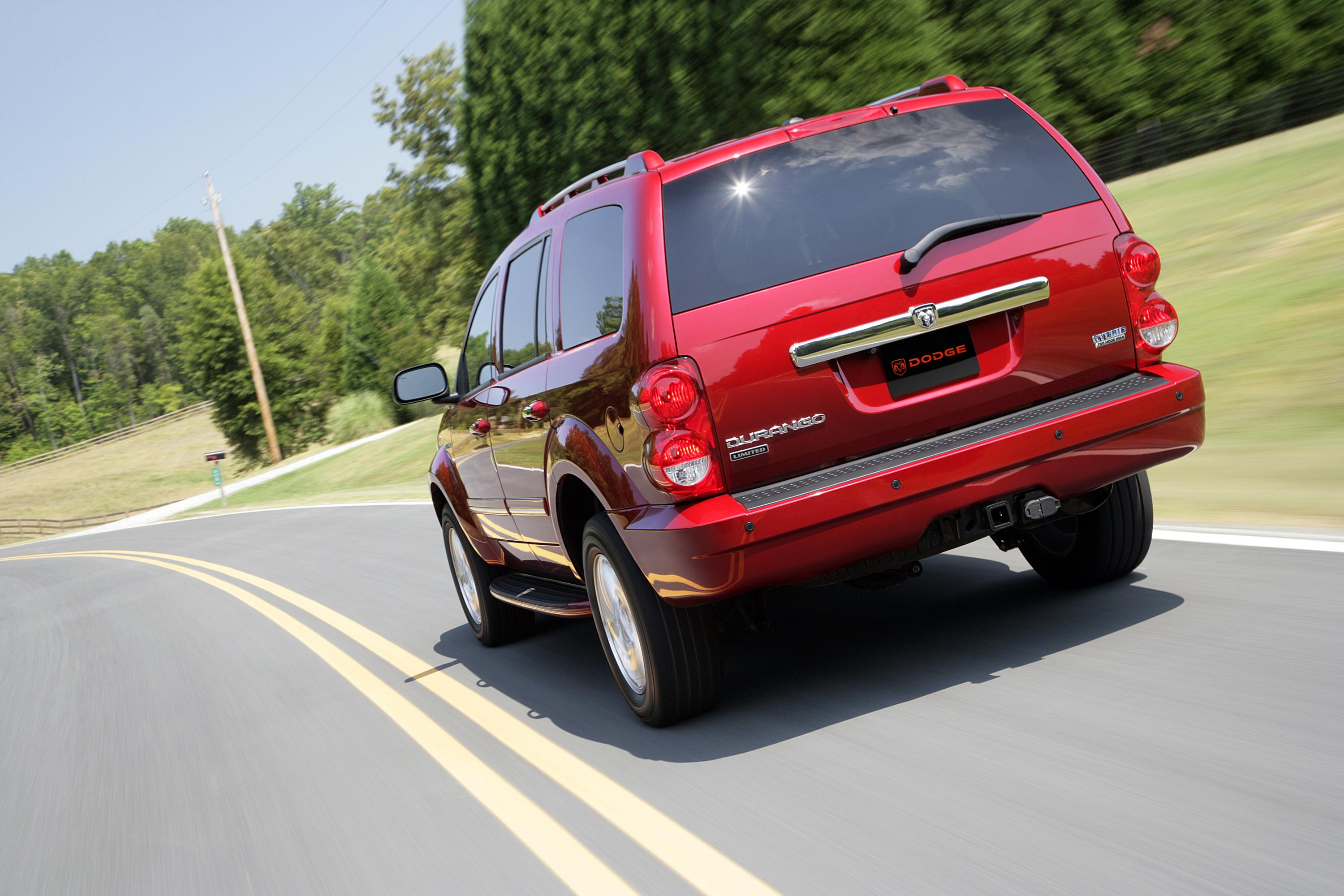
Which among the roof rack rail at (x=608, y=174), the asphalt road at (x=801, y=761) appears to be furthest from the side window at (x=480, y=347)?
the asphalt road at (x=801, y=761)

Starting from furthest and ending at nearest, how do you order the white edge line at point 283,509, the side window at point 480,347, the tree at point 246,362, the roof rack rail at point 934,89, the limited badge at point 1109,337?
the tree at point 246,362 < the white edge line at point 283,509 < the side window at point 480,347 < the roof rack rail at point 934,89 < the limited badge at point 1109,337

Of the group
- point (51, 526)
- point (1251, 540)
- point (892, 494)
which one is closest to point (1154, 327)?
point (892, 494)

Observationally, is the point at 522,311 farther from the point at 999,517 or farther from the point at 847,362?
the point at 999,517

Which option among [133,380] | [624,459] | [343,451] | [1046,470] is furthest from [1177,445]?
[133,380]

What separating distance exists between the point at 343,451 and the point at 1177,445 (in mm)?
41413

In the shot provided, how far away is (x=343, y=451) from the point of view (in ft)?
144

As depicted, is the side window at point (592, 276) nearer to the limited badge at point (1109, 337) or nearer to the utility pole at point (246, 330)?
the limited badge at point (1109, 337)

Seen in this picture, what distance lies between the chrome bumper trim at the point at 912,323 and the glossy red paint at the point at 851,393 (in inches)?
1.0

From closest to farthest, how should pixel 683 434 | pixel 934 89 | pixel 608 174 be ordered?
1. pixel 683 434
2. pixel 934 89
3. pixel 608 174

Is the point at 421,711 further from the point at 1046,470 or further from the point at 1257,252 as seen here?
the point at 1257,252

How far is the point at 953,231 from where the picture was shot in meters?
4.48

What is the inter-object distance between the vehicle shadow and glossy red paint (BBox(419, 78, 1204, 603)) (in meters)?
0.60

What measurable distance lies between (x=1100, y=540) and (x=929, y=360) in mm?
1638

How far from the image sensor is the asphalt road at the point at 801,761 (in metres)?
3.34
